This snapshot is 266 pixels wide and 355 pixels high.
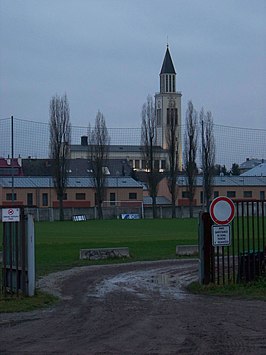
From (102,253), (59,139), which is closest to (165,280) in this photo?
(102,253)

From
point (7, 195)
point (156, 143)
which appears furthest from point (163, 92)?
point (7, 195)

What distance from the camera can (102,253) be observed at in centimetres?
3044

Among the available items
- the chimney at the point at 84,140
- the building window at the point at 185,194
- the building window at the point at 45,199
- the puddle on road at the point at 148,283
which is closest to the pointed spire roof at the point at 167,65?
the chimney at the point at 84,140

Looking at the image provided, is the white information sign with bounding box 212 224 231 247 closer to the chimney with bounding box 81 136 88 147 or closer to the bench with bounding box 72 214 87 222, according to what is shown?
the bench with bounding box 72 214 87 222

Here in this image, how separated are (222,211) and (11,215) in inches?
206

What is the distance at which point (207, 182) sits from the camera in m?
95.2

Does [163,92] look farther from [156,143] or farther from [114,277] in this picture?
[114,277]

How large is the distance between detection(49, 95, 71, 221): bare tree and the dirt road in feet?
238

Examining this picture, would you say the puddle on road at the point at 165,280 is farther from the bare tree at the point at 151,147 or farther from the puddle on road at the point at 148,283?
the bare tree at the point at 151,147

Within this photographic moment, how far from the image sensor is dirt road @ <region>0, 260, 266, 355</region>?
34.9 ft

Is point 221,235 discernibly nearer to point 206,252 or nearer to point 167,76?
point 206,252

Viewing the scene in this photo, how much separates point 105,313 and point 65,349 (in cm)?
393

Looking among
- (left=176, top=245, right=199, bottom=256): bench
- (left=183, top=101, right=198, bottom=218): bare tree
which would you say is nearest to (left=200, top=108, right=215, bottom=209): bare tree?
(left=183, top=101, right=198, bottom=218): bare tree

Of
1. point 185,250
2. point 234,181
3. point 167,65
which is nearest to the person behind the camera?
point 185,250
